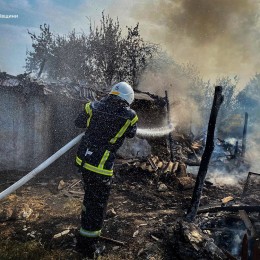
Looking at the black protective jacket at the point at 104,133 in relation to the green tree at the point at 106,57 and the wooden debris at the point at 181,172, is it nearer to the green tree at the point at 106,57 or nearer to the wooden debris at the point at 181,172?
the wooden debris at the point at 181,172

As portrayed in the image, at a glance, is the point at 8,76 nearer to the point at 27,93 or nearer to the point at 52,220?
the point at 27,93

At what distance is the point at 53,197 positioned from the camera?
6449mm

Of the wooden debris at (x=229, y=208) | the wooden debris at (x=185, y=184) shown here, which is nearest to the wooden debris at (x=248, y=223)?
the wooden debris at (x=229, y=208)

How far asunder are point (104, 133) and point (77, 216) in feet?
7.56

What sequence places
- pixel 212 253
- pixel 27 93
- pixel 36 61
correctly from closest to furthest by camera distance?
pixel 212 253 → pixel 27 93 → pixel 36 61

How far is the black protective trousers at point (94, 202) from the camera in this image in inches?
152

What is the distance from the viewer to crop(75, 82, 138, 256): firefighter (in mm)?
3855

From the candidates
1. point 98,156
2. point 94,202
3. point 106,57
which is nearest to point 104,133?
point 98,156

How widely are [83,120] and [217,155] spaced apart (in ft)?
40.8

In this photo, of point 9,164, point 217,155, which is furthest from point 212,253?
point 217,155

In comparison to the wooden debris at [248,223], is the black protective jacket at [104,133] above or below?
above

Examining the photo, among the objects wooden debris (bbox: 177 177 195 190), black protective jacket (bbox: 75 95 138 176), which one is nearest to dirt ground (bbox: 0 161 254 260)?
wooden debris (bbox: 177 177 195 190)

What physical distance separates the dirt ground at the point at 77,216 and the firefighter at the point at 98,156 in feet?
1.55

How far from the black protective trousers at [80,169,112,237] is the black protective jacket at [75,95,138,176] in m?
0.11
